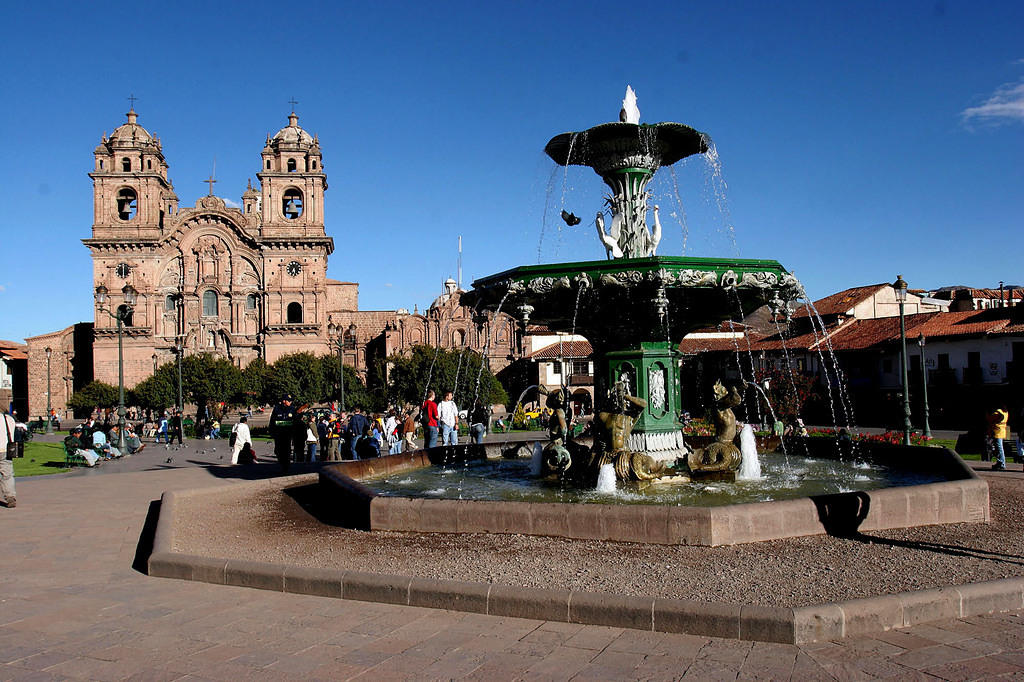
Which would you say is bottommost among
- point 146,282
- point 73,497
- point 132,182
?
point 73,497

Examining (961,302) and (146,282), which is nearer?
(961,302)

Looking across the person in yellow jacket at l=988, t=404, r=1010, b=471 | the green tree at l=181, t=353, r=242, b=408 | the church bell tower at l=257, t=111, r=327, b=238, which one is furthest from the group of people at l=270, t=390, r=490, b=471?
the church bell tower at l=257, t=111, r=327, b=238

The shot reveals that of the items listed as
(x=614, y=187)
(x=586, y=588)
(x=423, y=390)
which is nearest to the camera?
(x=586, y=588)

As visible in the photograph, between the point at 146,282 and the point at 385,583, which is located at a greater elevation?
the point at 146,282

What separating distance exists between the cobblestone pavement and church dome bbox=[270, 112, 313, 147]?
56807 millimetres

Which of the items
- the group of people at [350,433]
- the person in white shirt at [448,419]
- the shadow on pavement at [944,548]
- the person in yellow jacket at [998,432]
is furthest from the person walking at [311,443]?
the shadow on pavement at [944,548]

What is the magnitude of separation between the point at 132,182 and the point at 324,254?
48.1ft

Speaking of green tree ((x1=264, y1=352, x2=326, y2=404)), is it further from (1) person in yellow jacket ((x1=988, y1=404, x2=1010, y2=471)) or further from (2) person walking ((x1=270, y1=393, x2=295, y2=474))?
(1) person in yellow jacket ((x1=988, y1=404, x2=1010, y2=471))

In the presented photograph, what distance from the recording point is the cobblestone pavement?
3.72 m

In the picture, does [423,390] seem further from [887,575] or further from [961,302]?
[887,575]

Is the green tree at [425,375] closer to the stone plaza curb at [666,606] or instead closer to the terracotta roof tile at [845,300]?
the terracotta roof tile at [845,300]

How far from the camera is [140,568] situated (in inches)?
241

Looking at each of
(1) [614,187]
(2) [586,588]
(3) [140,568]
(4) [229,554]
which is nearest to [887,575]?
(2) [586,588]

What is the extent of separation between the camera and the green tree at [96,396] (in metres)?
55.6
